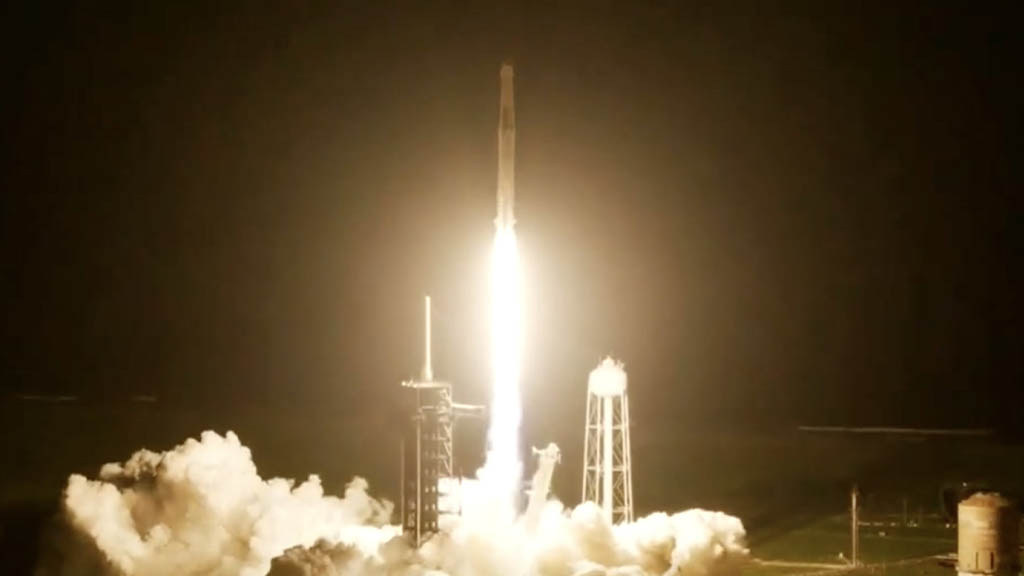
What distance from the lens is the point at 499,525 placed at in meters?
26.0

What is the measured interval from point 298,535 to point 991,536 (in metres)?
13.6

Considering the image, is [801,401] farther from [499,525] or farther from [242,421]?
[499,525]

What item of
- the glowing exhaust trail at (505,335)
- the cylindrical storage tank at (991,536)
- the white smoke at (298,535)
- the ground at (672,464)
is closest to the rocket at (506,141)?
the glowing exhaust trail at (505,335)

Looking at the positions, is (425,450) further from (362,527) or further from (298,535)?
(298,535)

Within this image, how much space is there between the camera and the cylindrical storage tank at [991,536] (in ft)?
94.1

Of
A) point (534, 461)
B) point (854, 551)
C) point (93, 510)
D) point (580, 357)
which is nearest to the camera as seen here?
point (93, 510)

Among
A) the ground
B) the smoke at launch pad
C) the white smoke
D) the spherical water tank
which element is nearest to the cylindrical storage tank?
the ground

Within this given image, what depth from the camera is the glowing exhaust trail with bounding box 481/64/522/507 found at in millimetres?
26016

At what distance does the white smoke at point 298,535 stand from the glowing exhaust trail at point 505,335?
53.2 inches

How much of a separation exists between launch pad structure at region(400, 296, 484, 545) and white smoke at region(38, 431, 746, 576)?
45 centimetres

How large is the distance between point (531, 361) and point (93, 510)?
26.2 m

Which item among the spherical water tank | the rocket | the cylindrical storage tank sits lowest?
the cylindrical storage tank

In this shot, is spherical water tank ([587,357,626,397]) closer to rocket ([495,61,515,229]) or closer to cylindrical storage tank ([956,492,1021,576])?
rocket ([495,61,515,229])

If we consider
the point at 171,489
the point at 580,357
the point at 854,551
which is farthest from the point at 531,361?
the point at 171,489
